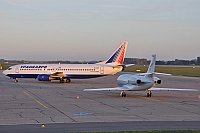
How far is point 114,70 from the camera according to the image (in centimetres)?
5519

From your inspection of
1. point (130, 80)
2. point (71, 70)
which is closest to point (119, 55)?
point (71, 70)

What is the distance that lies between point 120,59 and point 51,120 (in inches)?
1513

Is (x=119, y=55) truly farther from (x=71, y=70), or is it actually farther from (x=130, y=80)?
(x=130, y=80)

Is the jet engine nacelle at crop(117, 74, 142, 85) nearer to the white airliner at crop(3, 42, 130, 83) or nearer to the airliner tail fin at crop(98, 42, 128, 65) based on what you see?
the white airliner at crop(3, 42, 130, 83)

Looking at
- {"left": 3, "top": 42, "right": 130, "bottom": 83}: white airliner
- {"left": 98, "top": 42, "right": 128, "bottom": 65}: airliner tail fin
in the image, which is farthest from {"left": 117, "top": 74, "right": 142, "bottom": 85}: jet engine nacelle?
{"left": 98, "top": 42, "right": 128, "bottom": 65}: airliner tail fin

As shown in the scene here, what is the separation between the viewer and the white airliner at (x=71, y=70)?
55281mm

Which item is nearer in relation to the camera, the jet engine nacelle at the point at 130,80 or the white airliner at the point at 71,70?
the jet engine nacelle at the point at 130,80

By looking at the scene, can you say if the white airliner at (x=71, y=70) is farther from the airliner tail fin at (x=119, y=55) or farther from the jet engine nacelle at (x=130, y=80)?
the jet engine nacelle at (x=130, y=80)

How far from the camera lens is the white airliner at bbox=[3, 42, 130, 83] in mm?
55281

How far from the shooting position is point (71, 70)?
5584 centimetres

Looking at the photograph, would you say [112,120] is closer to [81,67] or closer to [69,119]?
[69,119]

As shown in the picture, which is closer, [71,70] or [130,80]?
[130,80]

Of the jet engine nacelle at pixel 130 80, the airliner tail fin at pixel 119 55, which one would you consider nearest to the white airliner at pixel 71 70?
the airliner tail fin at pixel 119 55

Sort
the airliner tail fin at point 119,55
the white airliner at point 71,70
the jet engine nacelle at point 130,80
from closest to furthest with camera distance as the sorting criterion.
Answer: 1. the jet engine nacelle at point 130,80
2. the white airliner at point 71,70
3. the airliner tail fin at point 119,55
